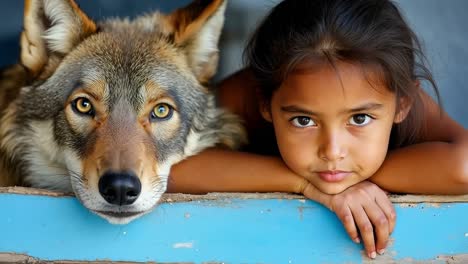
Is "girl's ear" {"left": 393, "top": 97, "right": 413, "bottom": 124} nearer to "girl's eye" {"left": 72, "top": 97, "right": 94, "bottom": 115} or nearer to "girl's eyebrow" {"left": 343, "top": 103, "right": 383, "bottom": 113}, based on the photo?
"girl's eyebrow" {"left": 343, "top": 103, "right": 383, "bottom": 113}

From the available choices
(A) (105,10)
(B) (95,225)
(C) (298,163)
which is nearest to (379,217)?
(C) (298,163)

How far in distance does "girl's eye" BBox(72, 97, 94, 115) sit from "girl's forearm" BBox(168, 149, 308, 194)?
38 centimetres

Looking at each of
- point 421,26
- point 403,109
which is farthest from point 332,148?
point 421,26

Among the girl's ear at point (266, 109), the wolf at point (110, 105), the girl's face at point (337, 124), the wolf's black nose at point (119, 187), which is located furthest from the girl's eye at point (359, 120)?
the wolf's black nose at point (119, 187)

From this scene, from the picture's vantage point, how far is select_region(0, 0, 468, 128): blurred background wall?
11.0ft

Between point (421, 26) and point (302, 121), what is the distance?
4.78 feet

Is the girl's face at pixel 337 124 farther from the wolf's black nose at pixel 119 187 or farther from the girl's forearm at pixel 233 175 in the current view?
the wolf's black nose at pixel 119 187

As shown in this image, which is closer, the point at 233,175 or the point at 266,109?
the point at 233,175

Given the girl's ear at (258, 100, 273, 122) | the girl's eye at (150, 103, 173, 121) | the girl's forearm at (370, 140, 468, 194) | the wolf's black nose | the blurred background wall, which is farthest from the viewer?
the blurred background wall

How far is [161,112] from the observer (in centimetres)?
235

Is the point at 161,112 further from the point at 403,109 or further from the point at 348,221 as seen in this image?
the point at 403,109

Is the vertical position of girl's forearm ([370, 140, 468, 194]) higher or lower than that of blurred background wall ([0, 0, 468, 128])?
lower

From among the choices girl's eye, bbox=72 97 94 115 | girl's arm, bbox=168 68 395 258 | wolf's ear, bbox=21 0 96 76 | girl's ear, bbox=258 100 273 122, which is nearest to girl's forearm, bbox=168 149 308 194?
girl's arm, bbox=168 68 395 258

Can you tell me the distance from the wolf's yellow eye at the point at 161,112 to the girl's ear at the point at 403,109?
0.86m
